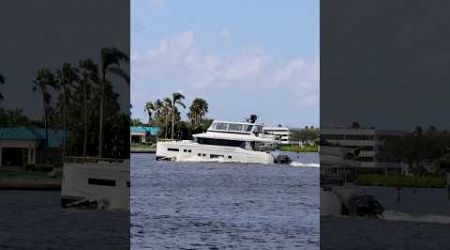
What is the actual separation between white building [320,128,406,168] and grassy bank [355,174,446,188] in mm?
252

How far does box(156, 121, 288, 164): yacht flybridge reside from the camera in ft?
182

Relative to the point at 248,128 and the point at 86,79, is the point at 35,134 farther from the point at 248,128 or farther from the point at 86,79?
the point at 248,128

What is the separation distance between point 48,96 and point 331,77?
6.04 metres

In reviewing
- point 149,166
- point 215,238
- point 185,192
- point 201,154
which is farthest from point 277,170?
point 215,238

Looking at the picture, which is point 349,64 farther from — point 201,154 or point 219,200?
point 201,154

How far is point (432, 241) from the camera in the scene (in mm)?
17031

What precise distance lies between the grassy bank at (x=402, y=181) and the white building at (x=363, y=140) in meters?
0.25

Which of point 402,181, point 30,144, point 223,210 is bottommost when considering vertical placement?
point 223,210

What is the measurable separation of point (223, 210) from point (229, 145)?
93.3ft

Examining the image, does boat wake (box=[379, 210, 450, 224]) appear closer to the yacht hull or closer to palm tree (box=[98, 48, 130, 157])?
palm tree (box=[98, 48, 130, 157])

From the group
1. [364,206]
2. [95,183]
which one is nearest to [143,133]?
[95,183]

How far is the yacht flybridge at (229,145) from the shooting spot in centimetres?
5538

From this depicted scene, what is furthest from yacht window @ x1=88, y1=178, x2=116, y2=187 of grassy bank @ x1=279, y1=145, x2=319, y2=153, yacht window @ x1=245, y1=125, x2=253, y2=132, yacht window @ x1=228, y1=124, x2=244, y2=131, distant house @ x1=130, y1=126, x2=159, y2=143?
grassy bank @ x1=279, y1=145, x2=319, y2=153

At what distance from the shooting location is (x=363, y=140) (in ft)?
58.0
